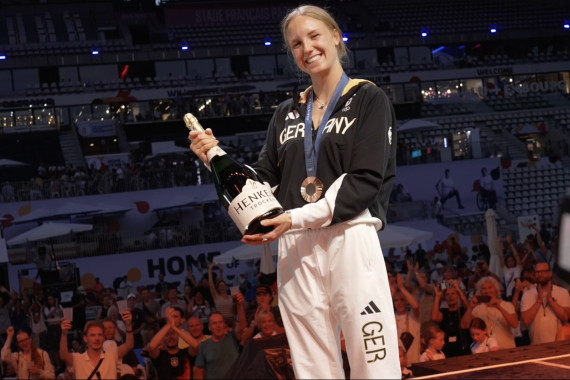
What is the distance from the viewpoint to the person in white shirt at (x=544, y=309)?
284 inches

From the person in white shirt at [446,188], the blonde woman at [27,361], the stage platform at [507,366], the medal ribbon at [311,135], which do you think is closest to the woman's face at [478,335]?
the stage platform at [507,366]

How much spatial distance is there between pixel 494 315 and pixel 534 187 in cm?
1713

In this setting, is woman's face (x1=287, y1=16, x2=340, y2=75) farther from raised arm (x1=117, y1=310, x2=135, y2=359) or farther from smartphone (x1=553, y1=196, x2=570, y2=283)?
raised arm (x1=117, y1=310, x2=135, y2=359)

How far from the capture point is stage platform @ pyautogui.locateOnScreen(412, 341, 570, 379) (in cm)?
286

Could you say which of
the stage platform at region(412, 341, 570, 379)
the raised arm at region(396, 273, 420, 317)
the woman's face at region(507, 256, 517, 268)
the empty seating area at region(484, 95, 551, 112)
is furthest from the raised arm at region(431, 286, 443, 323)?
the empty seating area at region(484, 95, 551, 112)

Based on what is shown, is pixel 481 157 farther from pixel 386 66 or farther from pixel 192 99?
pixel 192 99

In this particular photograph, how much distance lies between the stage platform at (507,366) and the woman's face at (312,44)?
4.25 feet

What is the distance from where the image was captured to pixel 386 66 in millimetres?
29828

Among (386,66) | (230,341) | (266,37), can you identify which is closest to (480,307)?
(230,341)

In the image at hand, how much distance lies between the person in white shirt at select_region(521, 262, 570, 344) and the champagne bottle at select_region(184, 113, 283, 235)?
5.44 meters

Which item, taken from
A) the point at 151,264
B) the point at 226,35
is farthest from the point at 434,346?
the point at 226,35

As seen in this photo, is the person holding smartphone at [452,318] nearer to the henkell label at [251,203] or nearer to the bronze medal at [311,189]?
the bronze medal at [311,189]

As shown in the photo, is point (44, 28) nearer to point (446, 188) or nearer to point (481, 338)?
point (446, 188)

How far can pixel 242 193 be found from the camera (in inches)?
93.2
